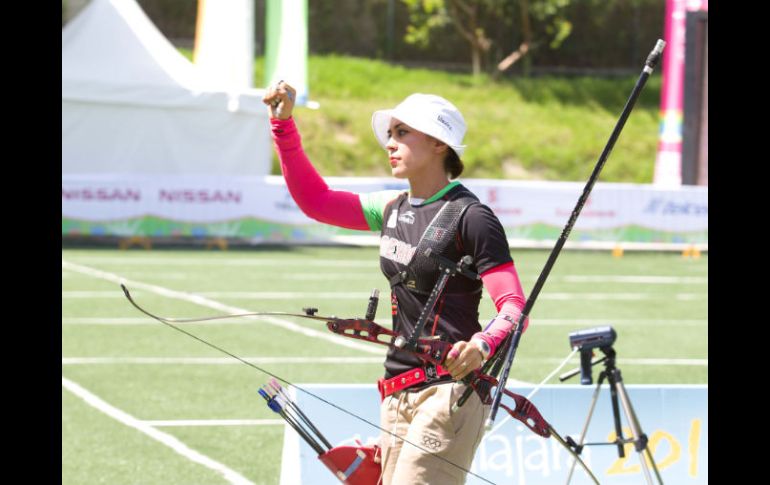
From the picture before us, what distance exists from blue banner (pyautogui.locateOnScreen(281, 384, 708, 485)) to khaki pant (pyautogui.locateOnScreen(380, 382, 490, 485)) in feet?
7.20

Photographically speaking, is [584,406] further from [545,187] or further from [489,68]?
[489,68]

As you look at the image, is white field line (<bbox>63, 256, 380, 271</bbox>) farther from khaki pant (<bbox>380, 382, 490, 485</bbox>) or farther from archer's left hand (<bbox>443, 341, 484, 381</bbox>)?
archer's left hand (<bbox>443, 341, 484, 381</bbox>)

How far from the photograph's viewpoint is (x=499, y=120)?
A: 129 feet

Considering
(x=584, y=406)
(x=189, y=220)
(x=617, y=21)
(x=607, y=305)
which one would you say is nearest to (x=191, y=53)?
(x=617, y=21)

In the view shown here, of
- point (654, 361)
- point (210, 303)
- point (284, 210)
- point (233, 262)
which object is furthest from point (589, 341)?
point (284, 210)

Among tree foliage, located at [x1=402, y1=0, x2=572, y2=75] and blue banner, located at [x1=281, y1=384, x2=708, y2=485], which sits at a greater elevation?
tree foliage, located at [x1=402, y1=0, x2=572, y2=75]

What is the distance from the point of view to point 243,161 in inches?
966

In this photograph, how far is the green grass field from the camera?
8406 millimetres

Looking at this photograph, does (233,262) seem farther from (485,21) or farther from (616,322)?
(485,21)

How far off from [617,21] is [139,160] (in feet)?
85.4

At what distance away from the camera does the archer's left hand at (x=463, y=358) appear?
4.22 m

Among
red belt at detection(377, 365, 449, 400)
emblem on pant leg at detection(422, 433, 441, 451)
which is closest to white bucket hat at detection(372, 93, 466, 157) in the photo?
red belt at detection(377, 365, 449, 400)

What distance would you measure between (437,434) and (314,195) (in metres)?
1.20
